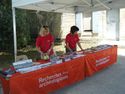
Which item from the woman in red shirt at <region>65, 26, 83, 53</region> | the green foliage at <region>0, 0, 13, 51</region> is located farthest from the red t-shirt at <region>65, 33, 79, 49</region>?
the green foliage at <region>0, 0, 13, 51</region>

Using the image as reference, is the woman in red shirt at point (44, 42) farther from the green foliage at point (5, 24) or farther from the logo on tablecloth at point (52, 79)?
the green foliage at point (5, 24)

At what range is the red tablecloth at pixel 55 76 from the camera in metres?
3.79

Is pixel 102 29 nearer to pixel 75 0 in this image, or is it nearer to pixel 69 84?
pixel 75 0

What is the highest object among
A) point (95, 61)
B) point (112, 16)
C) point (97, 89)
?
point (112, 16)

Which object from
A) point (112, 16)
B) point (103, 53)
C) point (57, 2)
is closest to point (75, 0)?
point (57, 2)

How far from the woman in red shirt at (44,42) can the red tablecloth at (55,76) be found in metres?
0.97

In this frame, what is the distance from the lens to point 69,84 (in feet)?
16.9

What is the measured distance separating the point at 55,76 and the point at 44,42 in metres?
1.40

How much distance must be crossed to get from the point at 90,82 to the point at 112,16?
739 cm

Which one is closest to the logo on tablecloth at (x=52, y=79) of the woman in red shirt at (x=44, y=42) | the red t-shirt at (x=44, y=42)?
Result: the woman in red shirt at (x=44, y=42)

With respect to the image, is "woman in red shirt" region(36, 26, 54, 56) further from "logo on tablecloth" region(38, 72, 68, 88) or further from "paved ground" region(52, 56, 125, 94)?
"paved ground" region(52, 56, 125, 94)

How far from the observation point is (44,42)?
18.6ft

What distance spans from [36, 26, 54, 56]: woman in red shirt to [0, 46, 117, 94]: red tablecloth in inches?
38.0

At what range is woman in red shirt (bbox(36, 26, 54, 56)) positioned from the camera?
18.5 ft
